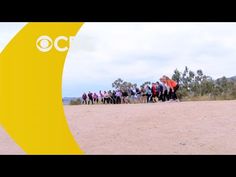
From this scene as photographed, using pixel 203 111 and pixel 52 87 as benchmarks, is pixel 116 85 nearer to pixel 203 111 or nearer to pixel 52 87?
pixel 203 111

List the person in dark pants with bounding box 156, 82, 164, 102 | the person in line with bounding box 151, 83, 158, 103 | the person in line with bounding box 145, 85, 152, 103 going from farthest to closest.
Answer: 1. the person in line with bounding box 145, 85, 152, 103
2. the person in line with bounding box 151, 83, 158, 103
3. the person in dark pants with bounding box 156, 82, 164, 102

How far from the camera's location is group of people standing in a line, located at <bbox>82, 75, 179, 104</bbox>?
17.6m

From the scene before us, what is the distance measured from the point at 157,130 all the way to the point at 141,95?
6.53 metres

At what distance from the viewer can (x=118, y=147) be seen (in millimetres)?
11805

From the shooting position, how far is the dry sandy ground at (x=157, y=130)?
1177 cm

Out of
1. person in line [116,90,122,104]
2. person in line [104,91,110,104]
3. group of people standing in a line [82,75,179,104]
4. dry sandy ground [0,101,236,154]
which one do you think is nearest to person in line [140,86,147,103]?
group of people standing in a line [82,75,179,104]

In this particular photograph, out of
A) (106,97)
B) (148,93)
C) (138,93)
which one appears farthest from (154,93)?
(106,97)

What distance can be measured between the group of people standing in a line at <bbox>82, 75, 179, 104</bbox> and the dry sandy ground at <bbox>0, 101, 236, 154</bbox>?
2.19 meters

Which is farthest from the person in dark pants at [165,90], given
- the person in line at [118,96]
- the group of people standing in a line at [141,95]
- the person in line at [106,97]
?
the person in line at [106,97]

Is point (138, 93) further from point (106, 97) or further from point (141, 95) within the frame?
point (106, 97)

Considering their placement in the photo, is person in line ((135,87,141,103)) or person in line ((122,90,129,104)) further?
person in line ((122,90,129,104))

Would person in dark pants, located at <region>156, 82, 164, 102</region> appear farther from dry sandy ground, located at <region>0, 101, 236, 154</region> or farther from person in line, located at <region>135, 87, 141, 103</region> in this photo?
dry sandy ground, located at <region>0, 101, 236, 154</region>

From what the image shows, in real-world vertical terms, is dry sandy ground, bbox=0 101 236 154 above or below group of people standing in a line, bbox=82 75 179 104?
below

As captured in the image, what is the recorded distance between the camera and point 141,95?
19344mm
